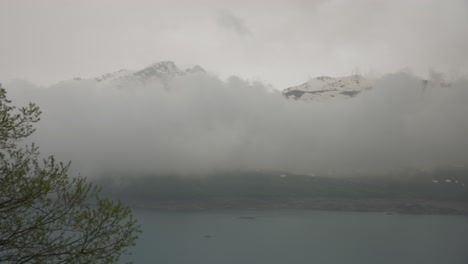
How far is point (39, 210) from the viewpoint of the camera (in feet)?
62.3

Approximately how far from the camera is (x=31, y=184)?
18641 mm

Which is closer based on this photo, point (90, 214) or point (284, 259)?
point (90, 214)

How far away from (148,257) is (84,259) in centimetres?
18751

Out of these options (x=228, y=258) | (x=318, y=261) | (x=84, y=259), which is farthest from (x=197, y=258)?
(x=84, y=259)

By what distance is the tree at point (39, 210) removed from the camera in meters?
18.3

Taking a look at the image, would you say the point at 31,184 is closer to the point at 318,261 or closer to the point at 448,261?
the point at 318,261

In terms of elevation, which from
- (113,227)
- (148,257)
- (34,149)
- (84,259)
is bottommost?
(148,257)

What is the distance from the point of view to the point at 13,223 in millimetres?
18359

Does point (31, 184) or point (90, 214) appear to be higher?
point (31, 184)

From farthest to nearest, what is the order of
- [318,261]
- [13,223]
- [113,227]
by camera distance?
[318,261], [113,227], [13,223]

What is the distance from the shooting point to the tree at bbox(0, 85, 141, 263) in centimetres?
1833

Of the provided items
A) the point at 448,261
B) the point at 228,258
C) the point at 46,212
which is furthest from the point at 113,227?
the point at 448,261

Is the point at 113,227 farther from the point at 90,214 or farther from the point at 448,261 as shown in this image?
the point at 448,261

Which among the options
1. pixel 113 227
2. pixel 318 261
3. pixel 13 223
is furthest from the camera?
pixel 318 261
